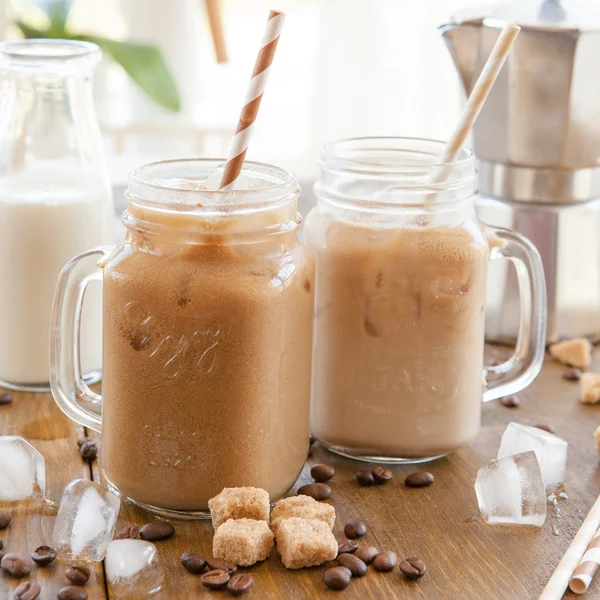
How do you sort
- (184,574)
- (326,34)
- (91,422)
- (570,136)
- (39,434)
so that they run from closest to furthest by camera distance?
(184,574)
(91,422)
(39,434)
(570,136)
(326,34)

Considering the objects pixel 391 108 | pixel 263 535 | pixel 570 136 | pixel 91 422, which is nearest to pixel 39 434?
pixel 91 422

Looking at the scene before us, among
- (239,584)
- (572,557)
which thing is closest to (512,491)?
(572,557)

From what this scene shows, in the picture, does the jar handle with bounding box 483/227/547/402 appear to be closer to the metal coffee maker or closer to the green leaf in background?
the metal coffee maker

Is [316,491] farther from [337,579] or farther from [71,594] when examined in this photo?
[71,594]

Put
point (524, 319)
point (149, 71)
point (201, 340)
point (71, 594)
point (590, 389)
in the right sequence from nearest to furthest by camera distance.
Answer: point (71, 594), point (201, 340), point (524, 319), point (590, 389), point (149, 71)

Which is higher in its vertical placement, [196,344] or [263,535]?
[196,344]

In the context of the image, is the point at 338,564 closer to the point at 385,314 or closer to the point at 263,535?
the point at 263,535
